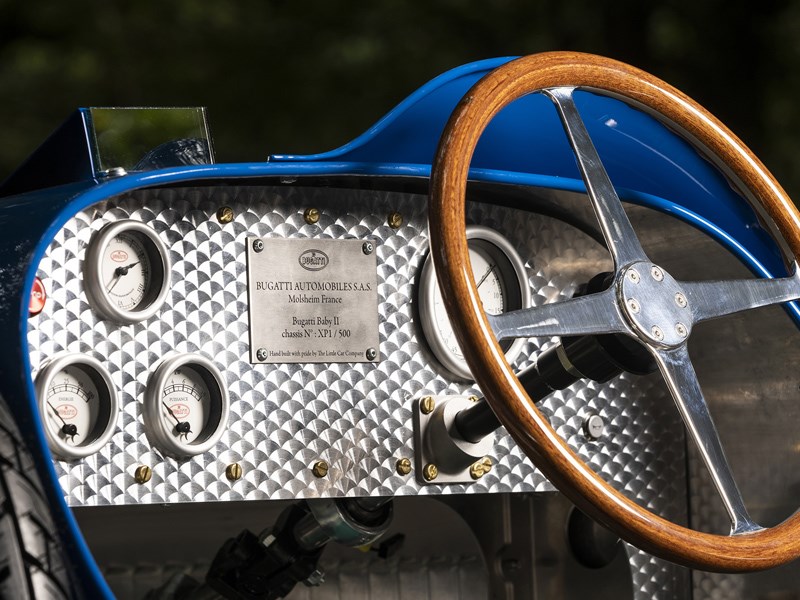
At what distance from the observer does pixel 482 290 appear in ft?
5.35

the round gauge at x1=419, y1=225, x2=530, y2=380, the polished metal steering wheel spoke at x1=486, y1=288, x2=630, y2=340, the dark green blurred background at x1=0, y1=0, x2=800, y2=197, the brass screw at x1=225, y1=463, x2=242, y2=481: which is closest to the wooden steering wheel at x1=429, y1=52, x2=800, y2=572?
the polished metal steering wheel spoke at x1=486, y1=288, x2=630, y2=340

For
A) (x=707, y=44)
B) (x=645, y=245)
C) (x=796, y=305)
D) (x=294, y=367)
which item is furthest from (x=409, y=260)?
(x=707, y=44)

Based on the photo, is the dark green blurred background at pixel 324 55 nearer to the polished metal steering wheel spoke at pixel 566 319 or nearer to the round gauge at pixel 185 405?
the round gauge at pixel 185 405

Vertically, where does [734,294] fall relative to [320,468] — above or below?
above

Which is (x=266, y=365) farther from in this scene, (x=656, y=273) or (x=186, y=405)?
(x=656, y=273)

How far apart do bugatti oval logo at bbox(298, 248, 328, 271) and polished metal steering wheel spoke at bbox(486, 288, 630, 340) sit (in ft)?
1.24

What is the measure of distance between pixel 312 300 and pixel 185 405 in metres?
0.21

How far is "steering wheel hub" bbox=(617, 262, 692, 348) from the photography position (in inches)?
50.3

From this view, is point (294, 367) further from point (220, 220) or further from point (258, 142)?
point (258, 142)

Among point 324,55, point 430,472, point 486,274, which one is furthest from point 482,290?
point 324,55

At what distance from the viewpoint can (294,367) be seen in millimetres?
1494

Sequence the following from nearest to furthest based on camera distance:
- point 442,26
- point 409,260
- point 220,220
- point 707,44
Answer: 1. point 220,220
2. point 409,260
3. point 707,44
4. point 442,26

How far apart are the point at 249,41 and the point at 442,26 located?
980mm

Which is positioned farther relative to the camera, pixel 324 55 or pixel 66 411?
pixel 324 55
